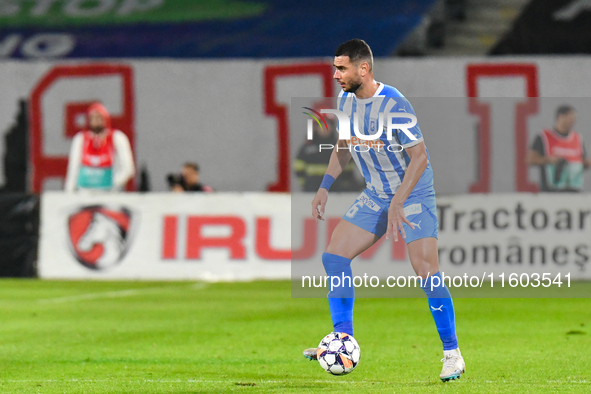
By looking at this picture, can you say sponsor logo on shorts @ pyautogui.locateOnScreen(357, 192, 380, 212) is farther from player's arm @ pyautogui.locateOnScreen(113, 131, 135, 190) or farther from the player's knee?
player's arm @ pyautogui.locateOnScreen(113, 131, 135, 190)

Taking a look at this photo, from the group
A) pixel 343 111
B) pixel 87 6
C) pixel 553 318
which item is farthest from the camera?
pixel 87 6

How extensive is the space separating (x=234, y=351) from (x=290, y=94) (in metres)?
11.2

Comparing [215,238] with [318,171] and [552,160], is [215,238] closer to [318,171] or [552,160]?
[318,171]

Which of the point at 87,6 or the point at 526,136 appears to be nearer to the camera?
the point at 526,136

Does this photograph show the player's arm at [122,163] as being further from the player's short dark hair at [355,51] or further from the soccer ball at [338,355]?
the soccer ball at [338,355]

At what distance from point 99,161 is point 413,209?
9.09 metres

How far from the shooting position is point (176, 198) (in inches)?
531

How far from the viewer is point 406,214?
570 cm

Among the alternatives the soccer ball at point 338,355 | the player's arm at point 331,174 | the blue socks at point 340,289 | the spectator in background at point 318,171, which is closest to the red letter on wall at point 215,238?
the spectator in background at point 318,171

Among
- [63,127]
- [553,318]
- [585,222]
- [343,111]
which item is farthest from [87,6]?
[343,111]

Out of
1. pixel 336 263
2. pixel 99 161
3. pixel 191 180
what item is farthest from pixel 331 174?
pixel 99 161

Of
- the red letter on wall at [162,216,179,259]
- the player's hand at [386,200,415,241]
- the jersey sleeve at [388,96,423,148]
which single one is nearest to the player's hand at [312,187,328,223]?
the player's hand at [386,200,415,241]

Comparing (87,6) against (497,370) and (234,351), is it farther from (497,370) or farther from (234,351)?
(497,370)

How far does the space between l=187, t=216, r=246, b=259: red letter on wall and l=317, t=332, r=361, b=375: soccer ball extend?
760cm
